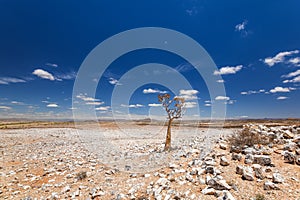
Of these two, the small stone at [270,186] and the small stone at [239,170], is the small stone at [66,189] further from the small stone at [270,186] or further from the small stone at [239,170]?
the small stone at [270,186]

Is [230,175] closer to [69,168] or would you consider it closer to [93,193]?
[93,193]

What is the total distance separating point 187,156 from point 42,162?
10.2 meters

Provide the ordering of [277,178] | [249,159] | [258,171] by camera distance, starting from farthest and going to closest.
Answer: [249,159] < [258,171] < [277,178]

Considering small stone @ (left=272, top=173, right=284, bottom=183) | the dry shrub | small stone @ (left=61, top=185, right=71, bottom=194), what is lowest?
small stone @ (left=61, top=185, right=71, bottom=194)

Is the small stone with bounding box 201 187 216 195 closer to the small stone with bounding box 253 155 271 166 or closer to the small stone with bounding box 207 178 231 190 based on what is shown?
the small stone with bounding box 207 178 231 190

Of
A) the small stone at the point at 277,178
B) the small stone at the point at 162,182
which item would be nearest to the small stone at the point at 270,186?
the small stone at the point at 277,178

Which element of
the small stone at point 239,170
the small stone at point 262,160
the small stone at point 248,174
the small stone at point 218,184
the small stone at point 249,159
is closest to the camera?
the small stone at point 218,184

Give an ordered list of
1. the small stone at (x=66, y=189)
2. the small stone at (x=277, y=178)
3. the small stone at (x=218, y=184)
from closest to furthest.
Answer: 1. the small stone at (x=277, y=178)
2. the small stone at (x=218, y=184)
3. the small stone at (x=66, y=189)

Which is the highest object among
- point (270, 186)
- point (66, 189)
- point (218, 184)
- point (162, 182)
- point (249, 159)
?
point (249, 159)

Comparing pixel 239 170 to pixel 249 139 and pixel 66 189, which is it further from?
pixel 66 189

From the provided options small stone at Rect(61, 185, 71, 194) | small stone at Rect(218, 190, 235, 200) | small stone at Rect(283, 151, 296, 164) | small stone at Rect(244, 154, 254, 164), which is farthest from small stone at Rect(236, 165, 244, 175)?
small stone at Rect(61, 185, 71, 194)

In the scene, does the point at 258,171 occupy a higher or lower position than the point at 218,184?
higher

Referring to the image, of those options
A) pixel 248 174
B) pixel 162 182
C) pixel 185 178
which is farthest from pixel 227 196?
pixel 162 182

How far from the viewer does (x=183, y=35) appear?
1791cm
